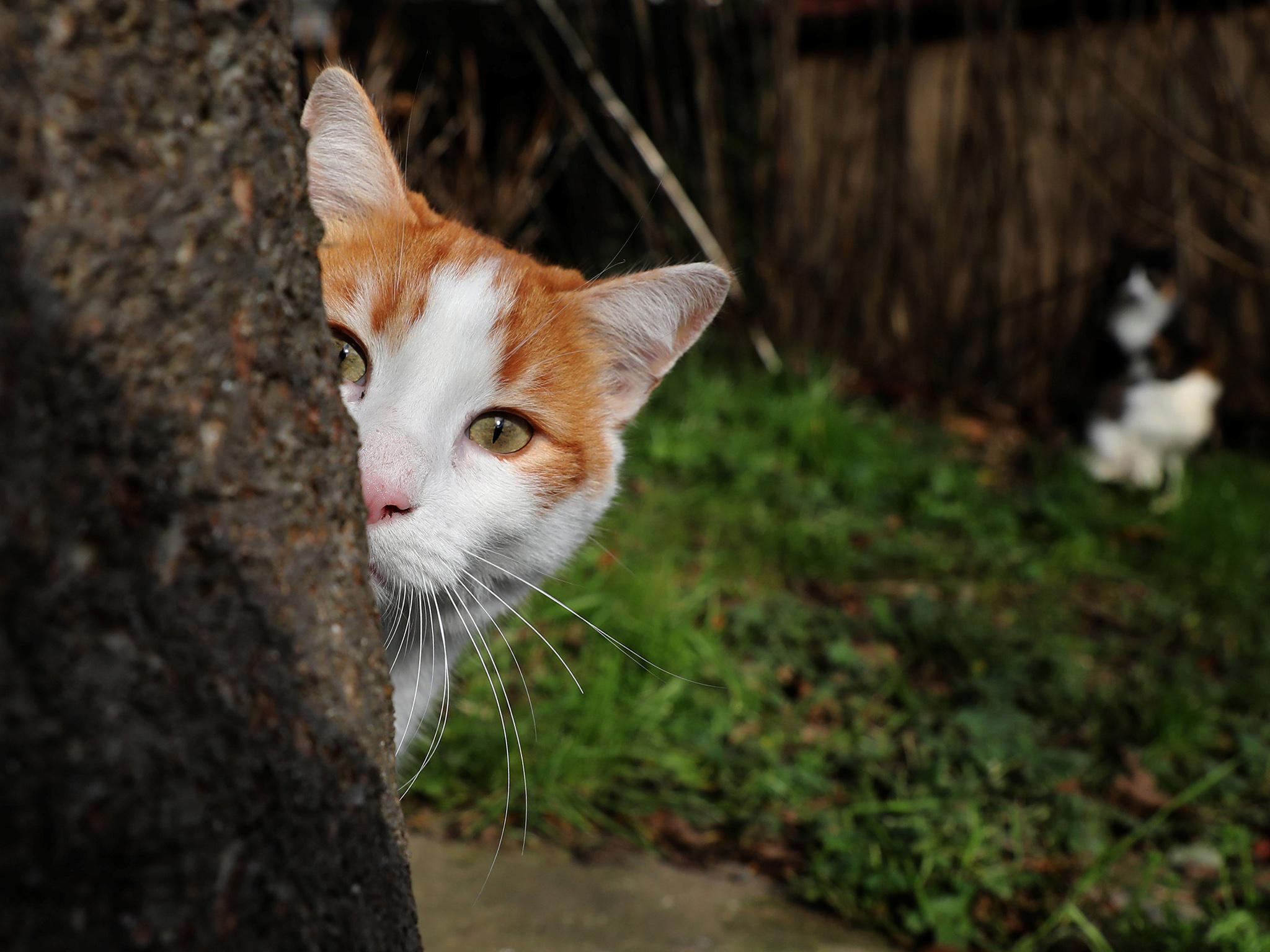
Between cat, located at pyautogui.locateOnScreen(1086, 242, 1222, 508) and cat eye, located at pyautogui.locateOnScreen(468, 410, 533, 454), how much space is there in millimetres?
3841

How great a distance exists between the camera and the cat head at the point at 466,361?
1371mm

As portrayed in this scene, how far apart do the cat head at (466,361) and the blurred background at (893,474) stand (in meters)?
0.42

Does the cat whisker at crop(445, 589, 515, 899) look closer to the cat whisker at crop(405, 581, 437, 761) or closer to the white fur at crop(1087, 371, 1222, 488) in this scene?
the cat whisker at crop(405, 581, 437, 761)

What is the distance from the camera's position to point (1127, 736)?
2.63 m

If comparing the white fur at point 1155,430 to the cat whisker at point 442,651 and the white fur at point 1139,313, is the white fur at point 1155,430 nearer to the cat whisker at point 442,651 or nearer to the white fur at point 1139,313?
the white fur at point 1139,313

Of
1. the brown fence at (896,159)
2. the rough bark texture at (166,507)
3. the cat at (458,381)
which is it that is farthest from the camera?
the brown fence at (896,159)

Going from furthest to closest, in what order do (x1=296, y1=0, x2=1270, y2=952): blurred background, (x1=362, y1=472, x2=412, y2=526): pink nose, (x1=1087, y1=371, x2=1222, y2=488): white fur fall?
(x1=1087, y1=371, x2=1222, y2=488): white fur, (x1=296, y1=0, x2=1270, y2=952): blurred background, (x1=362, y1=472, x2=412, y2=526): pink nose

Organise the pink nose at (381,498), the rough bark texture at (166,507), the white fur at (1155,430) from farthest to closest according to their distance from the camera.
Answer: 1. the white fur at (1155,430)
2. the pink nose at (381,498)
3. the rough bark texture at (166,507)

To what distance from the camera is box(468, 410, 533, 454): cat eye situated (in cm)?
155

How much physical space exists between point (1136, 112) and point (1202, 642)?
10.1 feet

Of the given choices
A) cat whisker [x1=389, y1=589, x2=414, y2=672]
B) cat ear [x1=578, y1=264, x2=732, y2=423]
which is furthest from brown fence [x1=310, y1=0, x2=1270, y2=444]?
cat whisker [x1=389, y1=589, x2=414, y2=672]

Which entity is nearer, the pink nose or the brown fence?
the pink nose

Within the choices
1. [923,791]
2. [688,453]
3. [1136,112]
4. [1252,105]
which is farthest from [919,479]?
[1252,105]

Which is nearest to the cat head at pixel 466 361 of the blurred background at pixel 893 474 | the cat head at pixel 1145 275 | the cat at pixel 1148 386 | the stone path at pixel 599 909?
the blurred background at pixel 893 474
